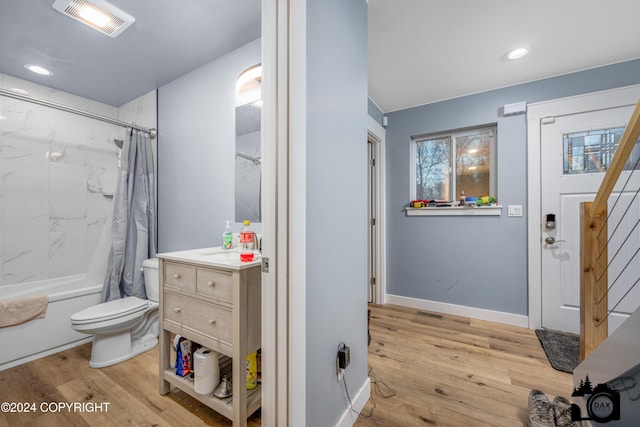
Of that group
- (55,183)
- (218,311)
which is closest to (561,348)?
(218,311)

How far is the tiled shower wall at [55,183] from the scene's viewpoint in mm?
2279

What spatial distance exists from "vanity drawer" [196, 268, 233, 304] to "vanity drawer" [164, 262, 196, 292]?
51 mm

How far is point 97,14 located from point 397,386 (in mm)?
2995

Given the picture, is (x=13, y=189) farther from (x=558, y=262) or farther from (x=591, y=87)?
(x=591, y=87)

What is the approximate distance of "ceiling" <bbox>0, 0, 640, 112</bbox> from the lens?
5.17 ft

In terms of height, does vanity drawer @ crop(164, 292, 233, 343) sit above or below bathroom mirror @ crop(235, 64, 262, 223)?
below

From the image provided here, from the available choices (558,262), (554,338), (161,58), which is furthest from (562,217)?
(161,58)

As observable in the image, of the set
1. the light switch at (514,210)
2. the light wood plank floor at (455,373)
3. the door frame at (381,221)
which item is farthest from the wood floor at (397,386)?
the light switch at (514,210)

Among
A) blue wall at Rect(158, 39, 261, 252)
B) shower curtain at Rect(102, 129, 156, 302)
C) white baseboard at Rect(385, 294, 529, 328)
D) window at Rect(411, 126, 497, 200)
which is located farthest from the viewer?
window at Rect(411, 126, 497, 200)

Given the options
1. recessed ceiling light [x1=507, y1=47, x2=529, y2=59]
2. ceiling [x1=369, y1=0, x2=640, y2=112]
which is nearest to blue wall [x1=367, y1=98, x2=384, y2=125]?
ceiling [x1=369, y1=0, x2=640, y2=112]

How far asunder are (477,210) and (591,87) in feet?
4.45

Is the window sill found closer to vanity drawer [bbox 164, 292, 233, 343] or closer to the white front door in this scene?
the white front door

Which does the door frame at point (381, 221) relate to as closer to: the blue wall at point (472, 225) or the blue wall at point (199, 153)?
→ the blue wall at point (472, 225)

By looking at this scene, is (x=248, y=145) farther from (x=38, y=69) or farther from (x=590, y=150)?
(x=590, y=150)
